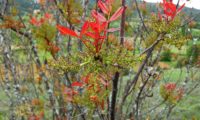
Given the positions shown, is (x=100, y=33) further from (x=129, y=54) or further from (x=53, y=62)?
(x=53, y=62)

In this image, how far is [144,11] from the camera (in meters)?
5.15

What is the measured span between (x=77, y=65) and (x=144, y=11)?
11.5 feet

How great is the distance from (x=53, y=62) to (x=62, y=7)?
3.80 ft

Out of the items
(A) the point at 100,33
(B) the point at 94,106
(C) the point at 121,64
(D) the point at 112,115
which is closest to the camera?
(A) the point at 100,33

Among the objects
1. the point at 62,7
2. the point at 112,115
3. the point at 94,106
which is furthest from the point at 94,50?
the point at 62,7

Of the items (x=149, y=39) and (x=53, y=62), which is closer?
(x=53, y=62)

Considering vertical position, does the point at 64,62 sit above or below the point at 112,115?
above

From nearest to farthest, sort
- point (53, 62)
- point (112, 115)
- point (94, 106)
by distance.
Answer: point (53, 62)
point (112, 115)
point (94, 106)

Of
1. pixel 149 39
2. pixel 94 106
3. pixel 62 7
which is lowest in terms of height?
pixel 94 106

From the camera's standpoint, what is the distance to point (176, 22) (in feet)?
6.36

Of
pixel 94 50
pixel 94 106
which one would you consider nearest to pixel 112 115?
pixel 94 106

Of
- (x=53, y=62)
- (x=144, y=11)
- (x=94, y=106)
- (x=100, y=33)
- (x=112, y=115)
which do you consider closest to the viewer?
(x=100, y=33)

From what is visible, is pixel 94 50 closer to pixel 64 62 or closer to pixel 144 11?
pixel 64 62

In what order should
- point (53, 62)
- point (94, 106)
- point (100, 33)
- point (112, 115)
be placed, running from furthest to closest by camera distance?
1. point (94, 106)
2. point (112, 115)
3. point (53, 62)
4. point (100, 33)
